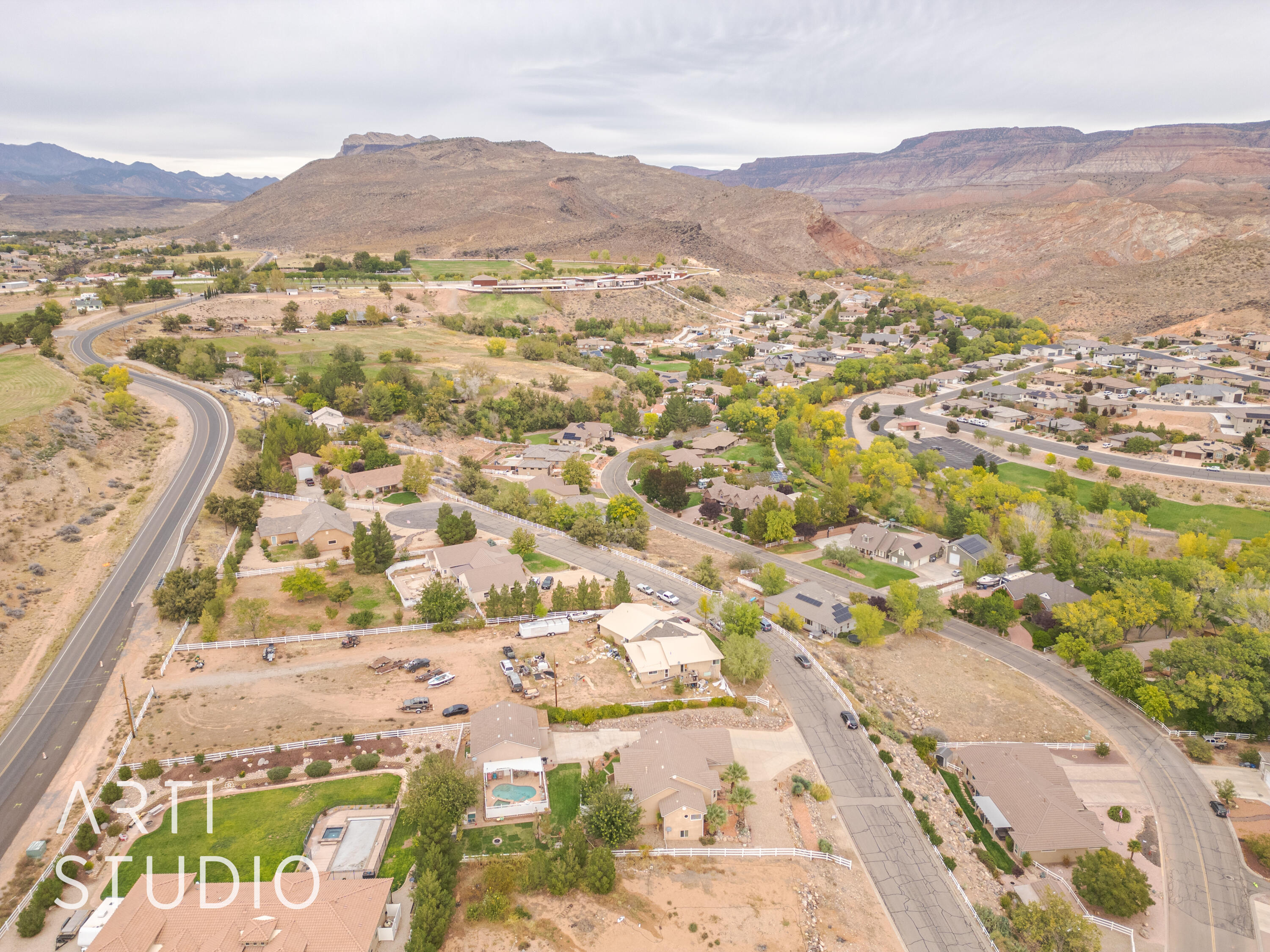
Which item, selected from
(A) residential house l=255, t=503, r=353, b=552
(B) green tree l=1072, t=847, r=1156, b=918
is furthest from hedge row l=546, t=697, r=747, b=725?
(A) residential house l=255, t=503, r=353, b=552

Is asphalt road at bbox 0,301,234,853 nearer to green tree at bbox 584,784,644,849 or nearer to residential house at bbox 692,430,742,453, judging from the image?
green tree at bbox 584,784,644,849

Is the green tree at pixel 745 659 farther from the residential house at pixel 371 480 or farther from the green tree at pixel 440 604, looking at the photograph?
the residential house at pixel 371 480

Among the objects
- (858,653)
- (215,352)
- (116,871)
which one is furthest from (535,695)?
(215,352)

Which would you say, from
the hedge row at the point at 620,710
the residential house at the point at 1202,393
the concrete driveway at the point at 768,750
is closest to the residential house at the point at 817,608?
the hedge row at the point at 620,710

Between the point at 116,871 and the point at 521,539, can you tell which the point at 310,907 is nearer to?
the point at 116,871

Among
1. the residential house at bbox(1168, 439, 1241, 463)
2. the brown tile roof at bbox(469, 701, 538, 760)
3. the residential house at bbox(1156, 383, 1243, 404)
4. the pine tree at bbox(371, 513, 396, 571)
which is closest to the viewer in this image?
the brown tile roof at bbox(469, 701, 538, 760)

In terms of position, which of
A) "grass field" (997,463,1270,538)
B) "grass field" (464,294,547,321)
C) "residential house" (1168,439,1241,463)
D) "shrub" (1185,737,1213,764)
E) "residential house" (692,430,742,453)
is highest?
"grass field" (464,294,547,321)

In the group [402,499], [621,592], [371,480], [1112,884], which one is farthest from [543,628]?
[1112,884]
